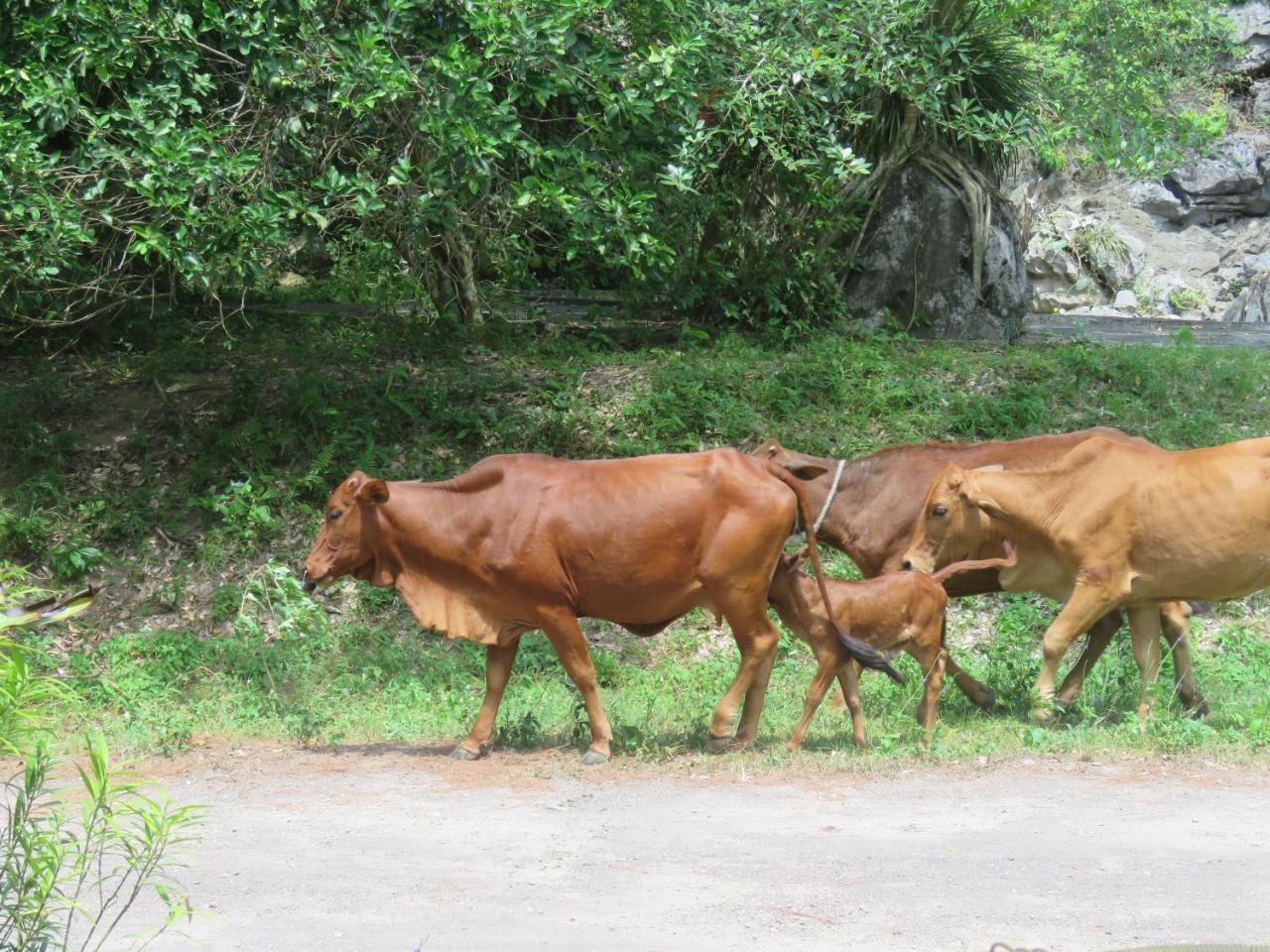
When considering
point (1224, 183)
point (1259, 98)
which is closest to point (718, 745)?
point (1224, 183)

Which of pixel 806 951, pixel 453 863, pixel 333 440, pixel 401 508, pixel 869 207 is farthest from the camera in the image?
pixel 869 207

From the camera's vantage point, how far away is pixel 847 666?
9086mm

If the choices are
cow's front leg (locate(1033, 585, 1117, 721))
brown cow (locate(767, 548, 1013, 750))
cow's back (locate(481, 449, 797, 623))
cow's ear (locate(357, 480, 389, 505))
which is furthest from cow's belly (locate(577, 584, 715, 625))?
cow's front leg (locate(1033, 585, 1117, 721))

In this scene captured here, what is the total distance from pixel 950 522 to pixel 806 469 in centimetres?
119

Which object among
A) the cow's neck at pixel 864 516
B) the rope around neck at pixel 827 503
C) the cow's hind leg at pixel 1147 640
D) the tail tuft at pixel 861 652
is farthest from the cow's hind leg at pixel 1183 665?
the rope around neck at pixel 827 503

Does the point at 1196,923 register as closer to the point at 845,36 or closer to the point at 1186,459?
the point at 1186,459

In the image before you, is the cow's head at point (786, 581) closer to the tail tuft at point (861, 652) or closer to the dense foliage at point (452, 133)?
the tail tuft at point (861, 652)

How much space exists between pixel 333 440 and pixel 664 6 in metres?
4.72

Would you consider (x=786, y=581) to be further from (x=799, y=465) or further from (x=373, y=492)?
(x=373, y=492)

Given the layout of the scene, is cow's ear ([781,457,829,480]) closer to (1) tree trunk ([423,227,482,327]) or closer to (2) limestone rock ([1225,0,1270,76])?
(1) tree trunk ([423,227,482,327])

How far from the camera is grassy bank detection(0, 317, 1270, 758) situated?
1017cm

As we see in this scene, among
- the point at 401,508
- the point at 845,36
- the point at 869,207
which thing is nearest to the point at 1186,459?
the point at 401,508

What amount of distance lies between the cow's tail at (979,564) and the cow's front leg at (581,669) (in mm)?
2332

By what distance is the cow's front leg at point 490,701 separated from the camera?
893cm
